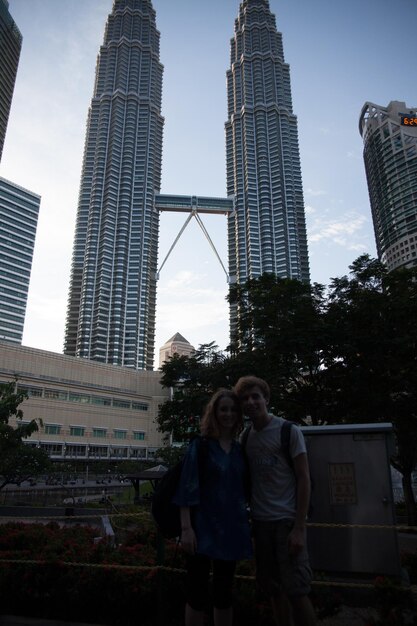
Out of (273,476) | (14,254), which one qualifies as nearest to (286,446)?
(273,476)

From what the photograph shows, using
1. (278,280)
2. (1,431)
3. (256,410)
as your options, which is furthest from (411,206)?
(256,410)

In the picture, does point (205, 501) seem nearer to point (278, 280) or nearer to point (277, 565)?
point (277, 565)

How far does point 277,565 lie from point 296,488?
54 centimetres

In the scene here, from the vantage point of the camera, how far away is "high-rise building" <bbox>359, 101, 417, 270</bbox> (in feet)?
347

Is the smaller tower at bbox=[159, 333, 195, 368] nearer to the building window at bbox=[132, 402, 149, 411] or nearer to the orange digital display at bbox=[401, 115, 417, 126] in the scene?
the building window at bbox=[132, 402, 149, 411]

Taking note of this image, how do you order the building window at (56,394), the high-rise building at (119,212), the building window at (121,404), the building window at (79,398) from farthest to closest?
the high-rise building at (119,212)
the building window at (121,404)
the building window at (79,398)
the building window at (56,394)

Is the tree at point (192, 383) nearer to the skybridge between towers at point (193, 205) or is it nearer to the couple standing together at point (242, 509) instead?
the couple standing together at point (242, 509)

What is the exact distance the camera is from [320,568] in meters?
5.69

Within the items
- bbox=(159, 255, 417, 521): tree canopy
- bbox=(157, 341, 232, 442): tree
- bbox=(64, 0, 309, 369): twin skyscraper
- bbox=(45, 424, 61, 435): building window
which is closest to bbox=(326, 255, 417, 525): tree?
bbox=(159, 255, 417, 521): tree canopy

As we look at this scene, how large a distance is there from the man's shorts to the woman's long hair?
0.67m

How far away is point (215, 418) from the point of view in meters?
2.98

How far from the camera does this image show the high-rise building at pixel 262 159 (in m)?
118

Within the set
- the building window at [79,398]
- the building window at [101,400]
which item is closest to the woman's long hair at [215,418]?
the building window at [79,398]

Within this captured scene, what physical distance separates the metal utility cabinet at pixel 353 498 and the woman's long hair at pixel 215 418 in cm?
352
